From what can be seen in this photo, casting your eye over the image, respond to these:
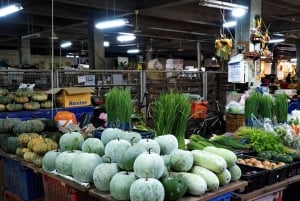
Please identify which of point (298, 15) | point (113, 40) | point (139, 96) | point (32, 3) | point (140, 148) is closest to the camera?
point (140, 148)

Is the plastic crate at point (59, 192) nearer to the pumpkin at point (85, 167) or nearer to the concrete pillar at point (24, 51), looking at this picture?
the pumpkin at point (85, 167)

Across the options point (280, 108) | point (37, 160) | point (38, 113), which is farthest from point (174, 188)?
point (38, 113)

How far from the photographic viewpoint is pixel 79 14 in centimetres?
1077

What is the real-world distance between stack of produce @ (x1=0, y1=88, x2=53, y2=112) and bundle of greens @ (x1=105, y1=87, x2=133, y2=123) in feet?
8.97

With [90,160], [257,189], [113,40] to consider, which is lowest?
[257,189]

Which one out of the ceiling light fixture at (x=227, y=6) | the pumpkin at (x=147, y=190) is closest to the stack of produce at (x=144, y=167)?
the pumpkin at (x=147, y=190)

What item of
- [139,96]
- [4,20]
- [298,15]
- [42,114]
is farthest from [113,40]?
[42,114]

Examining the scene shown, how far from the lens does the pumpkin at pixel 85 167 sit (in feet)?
7.05

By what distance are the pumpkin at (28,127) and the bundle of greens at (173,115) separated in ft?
4.96

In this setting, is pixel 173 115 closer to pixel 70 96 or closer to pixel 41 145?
pixel 41 145

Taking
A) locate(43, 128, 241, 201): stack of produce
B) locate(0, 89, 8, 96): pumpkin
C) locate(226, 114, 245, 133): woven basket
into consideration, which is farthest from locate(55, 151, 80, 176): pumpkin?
locate(226, 114, 245, 133): woven basket

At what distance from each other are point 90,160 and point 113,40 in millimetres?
15223

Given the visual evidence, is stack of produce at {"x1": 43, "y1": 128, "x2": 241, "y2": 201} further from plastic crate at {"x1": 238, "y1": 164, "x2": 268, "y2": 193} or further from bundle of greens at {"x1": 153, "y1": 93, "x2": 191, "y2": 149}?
bundle of greens at {"x1": 153, "y1": 93, "x2": 191, "y2": 149}

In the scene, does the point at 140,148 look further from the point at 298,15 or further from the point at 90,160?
A: the point at 298,15
